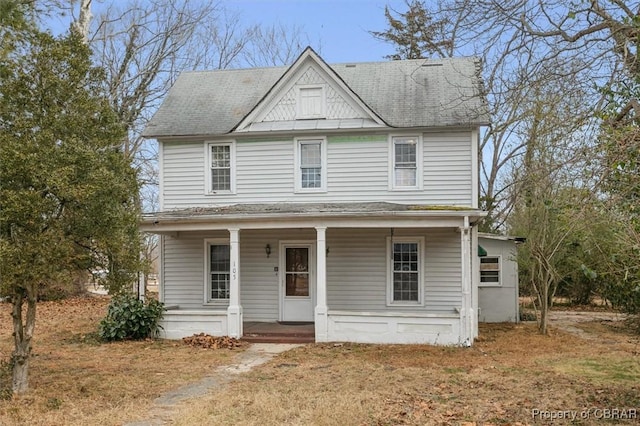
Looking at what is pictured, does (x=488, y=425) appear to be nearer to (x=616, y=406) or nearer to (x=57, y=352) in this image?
(x=616, y=406)

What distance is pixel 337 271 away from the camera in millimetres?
14789

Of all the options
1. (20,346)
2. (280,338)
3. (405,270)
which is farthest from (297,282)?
(20,346)

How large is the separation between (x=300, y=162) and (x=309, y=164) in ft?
0.79

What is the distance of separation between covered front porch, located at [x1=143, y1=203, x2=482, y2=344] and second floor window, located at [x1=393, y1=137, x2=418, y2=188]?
118cm

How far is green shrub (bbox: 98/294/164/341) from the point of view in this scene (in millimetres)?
13102

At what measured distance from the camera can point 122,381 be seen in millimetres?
8828

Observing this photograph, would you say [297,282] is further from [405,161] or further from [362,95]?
[362,95]

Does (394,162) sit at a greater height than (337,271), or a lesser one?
greater

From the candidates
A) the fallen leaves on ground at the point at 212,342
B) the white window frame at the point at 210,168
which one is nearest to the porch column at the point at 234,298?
the fallen leaves on ground at the point at 212,342

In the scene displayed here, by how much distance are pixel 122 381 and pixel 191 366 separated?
1.59 m

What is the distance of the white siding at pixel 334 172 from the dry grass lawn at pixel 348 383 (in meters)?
3.94

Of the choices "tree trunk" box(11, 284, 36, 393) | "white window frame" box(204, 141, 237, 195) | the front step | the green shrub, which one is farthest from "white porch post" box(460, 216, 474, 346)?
"tree trunk" box(11, 284, 36, 393)

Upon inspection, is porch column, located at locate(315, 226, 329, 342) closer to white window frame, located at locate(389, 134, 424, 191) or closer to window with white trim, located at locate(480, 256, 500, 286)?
white window frame, located at locate(389, 134, 424, 191)

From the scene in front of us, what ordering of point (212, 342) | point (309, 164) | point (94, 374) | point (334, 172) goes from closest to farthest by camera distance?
point (94, 374) → point (212, 342) → point (334, 172) → point (309, 164)
